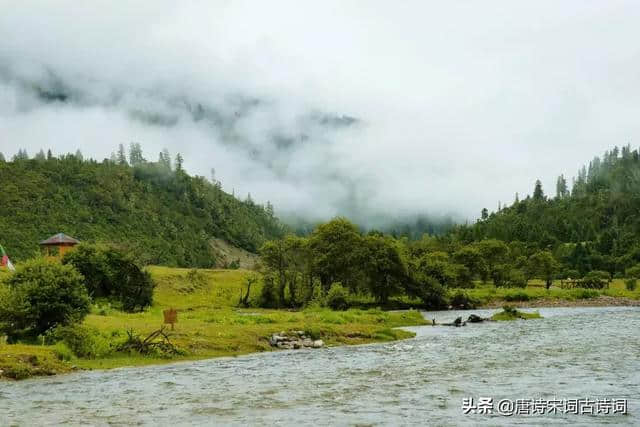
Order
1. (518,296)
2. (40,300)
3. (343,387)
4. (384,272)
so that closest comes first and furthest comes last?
(343,387), (40,300), (384,272), (518,296)

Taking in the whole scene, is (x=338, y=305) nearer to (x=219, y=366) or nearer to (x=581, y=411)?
(x=219, y=366)

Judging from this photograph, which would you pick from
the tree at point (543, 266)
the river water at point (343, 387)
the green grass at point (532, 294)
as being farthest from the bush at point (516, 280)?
the river water at point (343, 387)

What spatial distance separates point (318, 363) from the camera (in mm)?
46219

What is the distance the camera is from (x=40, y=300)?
158ft

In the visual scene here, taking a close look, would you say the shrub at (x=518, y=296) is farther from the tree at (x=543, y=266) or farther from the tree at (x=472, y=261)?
the tree at (x=543, y=266)

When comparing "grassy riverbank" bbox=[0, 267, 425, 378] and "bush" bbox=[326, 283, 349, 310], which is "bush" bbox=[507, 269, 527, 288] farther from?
"grassy riverbank" bbox=[0, 267, 425, 378]

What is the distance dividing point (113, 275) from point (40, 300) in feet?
176

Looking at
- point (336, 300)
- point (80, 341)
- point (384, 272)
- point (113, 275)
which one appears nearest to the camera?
point (80, 341)

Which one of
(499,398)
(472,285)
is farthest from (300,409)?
(472,285)

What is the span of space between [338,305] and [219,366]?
66.7 metres

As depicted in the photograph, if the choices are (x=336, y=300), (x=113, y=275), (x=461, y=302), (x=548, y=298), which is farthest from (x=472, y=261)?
(x=113, y=275)

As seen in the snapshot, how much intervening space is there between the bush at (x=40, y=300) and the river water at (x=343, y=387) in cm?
996

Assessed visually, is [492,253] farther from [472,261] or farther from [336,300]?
[336,300]

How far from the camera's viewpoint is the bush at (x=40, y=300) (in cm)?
4769
